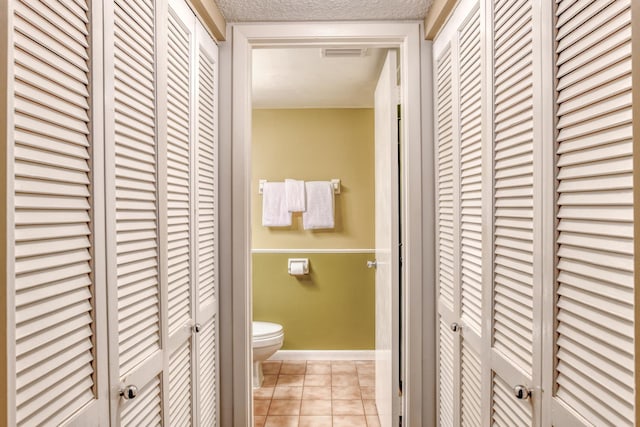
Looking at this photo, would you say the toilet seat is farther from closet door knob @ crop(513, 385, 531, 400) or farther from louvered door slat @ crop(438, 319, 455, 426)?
closet door knob @ crop(513, 385, 531, 400)

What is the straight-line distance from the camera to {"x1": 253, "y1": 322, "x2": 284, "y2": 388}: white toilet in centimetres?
304

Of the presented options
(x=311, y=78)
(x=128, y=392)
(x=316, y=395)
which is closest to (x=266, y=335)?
(x=316, y=395)

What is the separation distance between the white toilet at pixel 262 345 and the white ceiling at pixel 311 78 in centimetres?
170

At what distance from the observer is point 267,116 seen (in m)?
3.72

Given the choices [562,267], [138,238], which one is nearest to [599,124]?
[562,267]

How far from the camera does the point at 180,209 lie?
149 cm

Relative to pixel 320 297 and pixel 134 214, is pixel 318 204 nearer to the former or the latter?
pixel 320 297

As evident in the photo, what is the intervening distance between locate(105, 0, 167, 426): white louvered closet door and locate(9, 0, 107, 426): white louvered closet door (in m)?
0.07

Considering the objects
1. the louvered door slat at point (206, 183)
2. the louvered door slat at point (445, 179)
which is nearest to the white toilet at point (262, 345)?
the louvered door slat at point (206, 183)

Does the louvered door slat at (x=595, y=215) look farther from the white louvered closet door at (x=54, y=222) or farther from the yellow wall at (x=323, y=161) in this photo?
the yellow wall at (x=323, y=161)

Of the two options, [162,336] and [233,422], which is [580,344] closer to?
[162,336]

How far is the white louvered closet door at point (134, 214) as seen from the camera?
3.27 ft

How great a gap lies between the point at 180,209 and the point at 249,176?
54 cm

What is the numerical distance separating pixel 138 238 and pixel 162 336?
1.06ft
